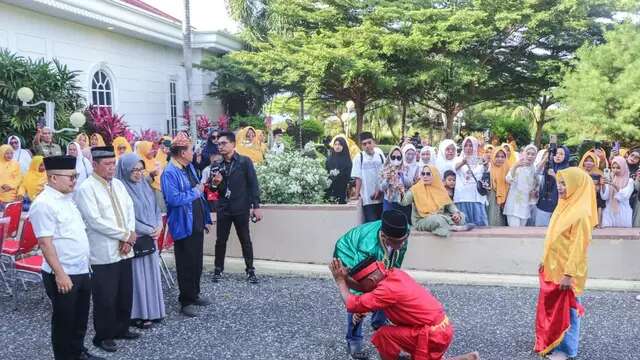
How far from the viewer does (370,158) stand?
7.23 metres

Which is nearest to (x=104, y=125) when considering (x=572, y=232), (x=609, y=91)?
(x=572, y=232)

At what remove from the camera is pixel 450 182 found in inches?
273

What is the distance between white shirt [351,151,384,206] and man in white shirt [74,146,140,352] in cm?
344

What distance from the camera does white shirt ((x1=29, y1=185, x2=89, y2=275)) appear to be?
3596 millimetres

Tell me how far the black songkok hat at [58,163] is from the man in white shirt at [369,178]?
409 centimetres

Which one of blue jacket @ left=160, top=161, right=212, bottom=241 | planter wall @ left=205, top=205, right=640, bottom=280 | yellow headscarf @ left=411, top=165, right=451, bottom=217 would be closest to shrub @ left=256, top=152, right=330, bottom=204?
planter wall @ left=205, top=205, right=640, bottom=280

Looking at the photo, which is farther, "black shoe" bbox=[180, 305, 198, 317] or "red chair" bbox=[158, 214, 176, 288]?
"red chair" bbox=[158, 214, 176, 288]

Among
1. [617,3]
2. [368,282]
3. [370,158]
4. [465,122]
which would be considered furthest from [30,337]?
[465,122]

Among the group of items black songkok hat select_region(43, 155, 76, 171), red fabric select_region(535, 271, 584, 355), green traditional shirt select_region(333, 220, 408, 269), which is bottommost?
red fabric select_region(535, 271, 584, 355)

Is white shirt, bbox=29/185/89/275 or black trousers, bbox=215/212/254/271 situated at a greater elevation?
white shirt, bbox=29/185/89/275

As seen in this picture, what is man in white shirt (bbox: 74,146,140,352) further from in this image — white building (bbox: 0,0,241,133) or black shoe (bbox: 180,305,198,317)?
white building (bbox: 0,0,241,133)

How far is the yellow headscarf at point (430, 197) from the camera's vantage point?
6.57 metres

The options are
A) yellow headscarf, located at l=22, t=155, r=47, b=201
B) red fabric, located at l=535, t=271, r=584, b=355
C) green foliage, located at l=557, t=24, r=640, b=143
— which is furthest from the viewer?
green foliage, located at l=557, t=24, r=640, b=143

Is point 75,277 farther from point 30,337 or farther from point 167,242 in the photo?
point 167,242
